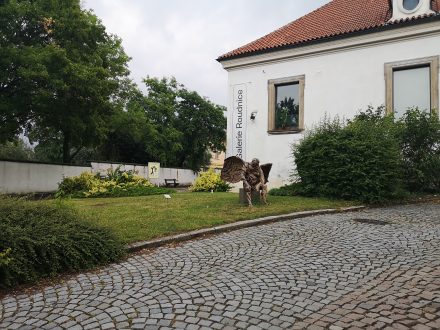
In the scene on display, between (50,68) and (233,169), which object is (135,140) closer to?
(50,68)

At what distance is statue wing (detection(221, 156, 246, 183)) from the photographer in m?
11.1

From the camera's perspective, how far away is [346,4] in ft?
66.8

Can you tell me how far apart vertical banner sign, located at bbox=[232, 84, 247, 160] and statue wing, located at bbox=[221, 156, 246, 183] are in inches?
313

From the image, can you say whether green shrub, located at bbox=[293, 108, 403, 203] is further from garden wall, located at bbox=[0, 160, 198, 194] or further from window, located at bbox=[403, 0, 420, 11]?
garden wall, located at bbox=[0, 160, 198, 194]

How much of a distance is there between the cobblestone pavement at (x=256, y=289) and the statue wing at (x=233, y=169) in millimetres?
4380

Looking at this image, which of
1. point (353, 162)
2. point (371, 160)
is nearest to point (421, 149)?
Answer: point (371, 160)

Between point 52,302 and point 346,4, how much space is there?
20760 mm

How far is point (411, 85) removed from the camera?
630 inches

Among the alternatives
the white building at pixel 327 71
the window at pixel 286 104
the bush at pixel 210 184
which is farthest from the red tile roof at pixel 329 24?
the bush at pixel 210 184

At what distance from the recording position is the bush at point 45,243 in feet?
15.3

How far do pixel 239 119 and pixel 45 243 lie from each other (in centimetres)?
1528

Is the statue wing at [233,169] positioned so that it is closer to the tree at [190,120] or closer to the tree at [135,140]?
the tree at [135,140]

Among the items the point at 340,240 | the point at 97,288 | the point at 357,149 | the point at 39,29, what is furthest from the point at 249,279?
the point at 39,29

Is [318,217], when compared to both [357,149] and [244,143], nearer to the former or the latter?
[357,149]
